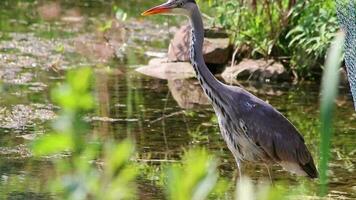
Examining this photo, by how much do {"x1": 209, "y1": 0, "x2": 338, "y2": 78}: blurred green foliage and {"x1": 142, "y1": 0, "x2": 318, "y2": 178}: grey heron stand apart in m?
5.04

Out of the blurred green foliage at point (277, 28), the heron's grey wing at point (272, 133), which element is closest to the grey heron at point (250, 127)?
the heron's grey wing at point (272, 133)

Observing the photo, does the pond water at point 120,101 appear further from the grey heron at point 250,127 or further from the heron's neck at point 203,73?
the heron's neck at point 203,73

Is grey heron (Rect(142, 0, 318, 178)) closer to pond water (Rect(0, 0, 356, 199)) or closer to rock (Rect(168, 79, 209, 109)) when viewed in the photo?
pond water (Rect(0, 0, 356, 199))

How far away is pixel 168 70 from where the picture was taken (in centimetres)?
1211

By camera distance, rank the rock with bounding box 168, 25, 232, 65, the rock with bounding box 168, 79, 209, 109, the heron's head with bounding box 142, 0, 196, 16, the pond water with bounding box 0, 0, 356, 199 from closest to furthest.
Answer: the heron's head with bounding box 142, 0, 196, 16 < the pond water with bounding box 0, 0, 356, 199 < the rock with bounding box 168, 79, 209, 109 < the rock with bounding box 168, 25, 232, 65

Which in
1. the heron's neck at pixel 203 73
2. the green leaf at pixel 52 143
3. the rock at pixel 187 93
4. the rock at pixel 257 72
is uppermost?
the green leaf at pixel 52 143

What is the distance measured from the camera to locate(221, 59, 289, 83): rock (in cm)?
1184

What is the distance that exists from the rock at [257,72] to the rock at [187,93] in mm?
467

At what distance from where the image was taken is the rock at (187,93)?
1038cm

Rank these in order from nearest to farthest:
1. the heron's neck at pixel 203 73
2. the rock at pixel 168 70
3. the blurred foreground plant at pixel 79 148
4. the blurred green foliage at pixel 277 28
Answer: the blurred foreground plant at pixel 79 148, the heron's neck at pixel 203 73, the blurred green foliage at pixel 277 28, the rock at pixel 168 70

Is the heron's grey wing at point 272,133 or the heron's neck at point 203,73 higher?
the heron's neck at point 203,73

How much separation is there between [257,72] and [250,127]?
5736 mm

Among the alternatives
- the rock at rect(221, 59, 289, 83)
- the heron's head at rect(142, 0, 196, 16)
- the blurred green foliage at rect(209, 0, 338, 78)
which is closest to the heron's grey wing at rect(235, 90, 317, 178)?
the heron's head at rect(142, 0, 196, 16)

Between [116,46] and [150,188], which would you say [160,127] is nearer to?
[150,188]
